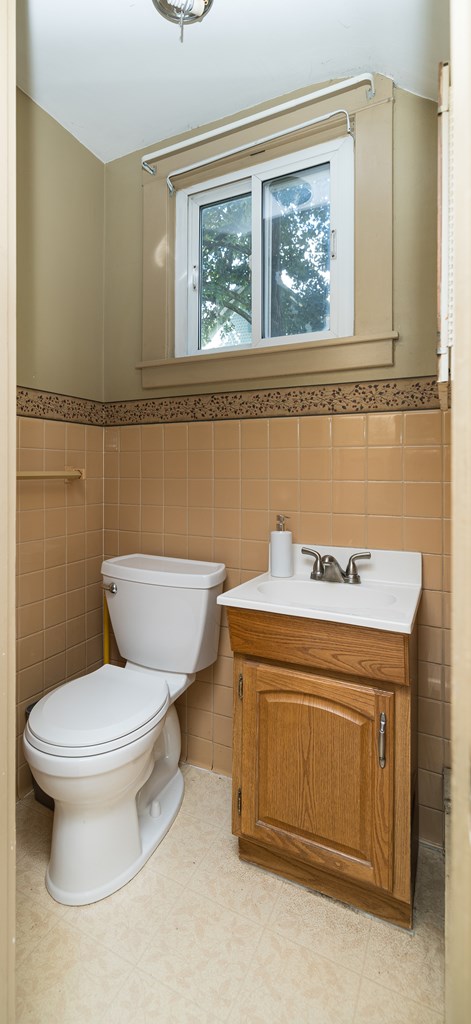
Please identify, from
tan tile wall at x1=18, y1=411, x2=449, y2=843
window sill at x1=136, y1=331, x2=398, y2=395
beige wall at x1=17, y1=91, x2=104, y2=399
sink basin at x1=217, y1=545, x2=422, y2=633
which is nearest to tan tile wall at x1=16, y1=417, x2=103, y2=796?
tan tile wall at x1=18, y1=411, x2=449, y2=843

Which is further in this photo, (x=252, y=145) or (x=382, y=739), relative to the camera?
(x=252, y=145)

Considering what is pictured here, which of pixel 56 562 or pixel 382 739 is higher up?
pixel 56 562

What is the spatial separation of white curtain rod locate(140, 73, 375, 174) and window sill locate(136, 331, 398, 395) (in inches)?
30.8

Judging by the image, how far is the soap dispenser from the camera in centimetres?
162

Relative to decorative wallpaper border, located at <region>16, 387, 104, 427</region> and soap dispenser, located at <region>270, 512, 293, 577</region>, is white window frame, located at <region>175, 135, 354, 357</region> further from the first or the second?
soap dispenser, located at <region>270, 512, 293, 577</region>

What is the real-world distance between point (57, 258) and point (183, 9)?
0.86 meters

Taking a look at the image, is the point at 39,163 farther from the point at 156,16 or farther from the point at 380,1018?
the point at 380,1018

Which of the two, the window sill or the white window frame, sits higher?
the white window frame

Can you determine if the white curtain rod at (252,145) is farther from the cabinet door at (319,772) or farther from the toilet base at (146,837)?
the toilet base at (146,837)

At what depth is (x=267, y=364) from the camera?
172cm
